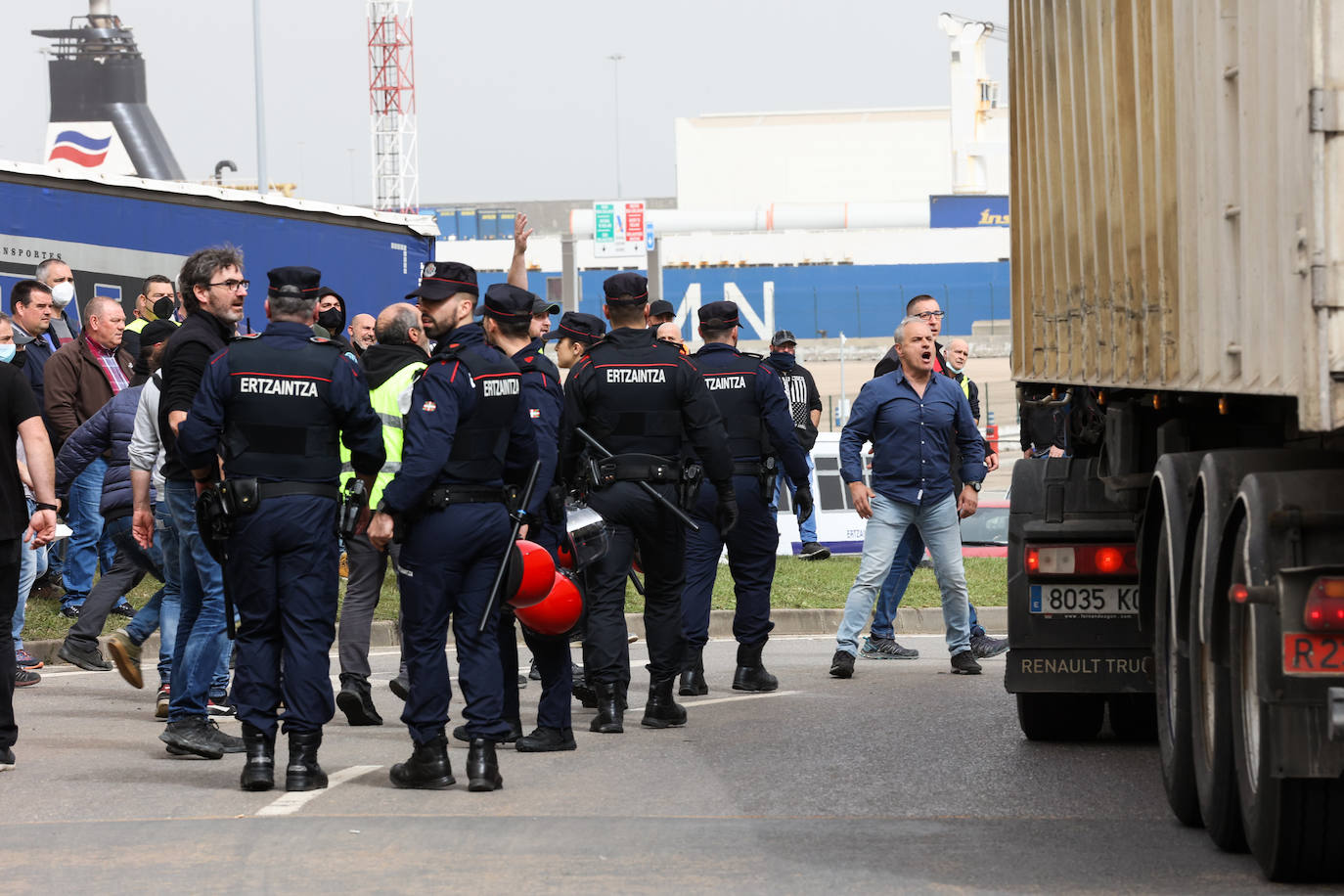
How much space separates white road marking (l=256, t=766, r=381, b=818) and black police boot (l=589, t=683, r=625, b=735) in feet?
4.53

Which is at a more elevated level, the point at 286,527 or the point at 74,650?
the point at 286,527

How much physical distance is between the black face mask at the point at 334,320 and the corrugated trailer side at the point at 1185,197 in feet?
11.4

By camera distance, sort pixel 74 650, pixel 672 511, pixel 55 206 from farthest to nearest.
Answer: pixel 55 206
pixel 74 650
pixel 672 511

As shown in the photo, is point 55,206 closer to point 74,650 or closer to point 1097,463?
point 74,650

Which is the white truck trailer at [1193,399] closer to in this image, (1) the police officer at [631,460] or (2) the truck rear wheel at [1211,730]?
(2) the truck rear wheel at [1211,730]

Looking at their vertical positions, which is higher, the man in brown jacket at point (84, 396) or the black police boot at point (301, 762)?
the man in brown jacket at point (84, 396)

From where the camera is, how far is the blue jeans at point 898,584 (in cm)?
1223

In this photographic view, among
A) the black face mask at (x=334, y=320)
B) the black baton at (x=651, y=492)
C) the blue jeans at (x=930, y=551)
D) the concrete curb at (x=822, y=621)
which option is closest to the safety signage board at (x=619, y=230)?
the concrete curb at (x=822, y=621)

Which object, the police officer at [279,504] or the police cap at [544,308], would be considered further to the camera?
the police cap at [544,308]

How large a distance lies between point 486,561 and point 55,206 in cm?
986

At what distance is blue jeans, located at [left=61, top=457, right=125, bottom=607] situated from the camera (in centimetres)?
1320

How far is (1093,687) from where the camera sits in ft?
27.9

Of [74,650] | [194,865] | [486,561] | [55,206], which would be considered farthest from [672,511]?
[55,206]

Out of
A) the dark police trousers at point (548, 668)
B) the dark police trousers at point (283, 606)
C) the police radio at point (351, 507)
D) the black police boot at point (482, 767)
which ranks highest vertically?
the police radio at point (351, 507)
